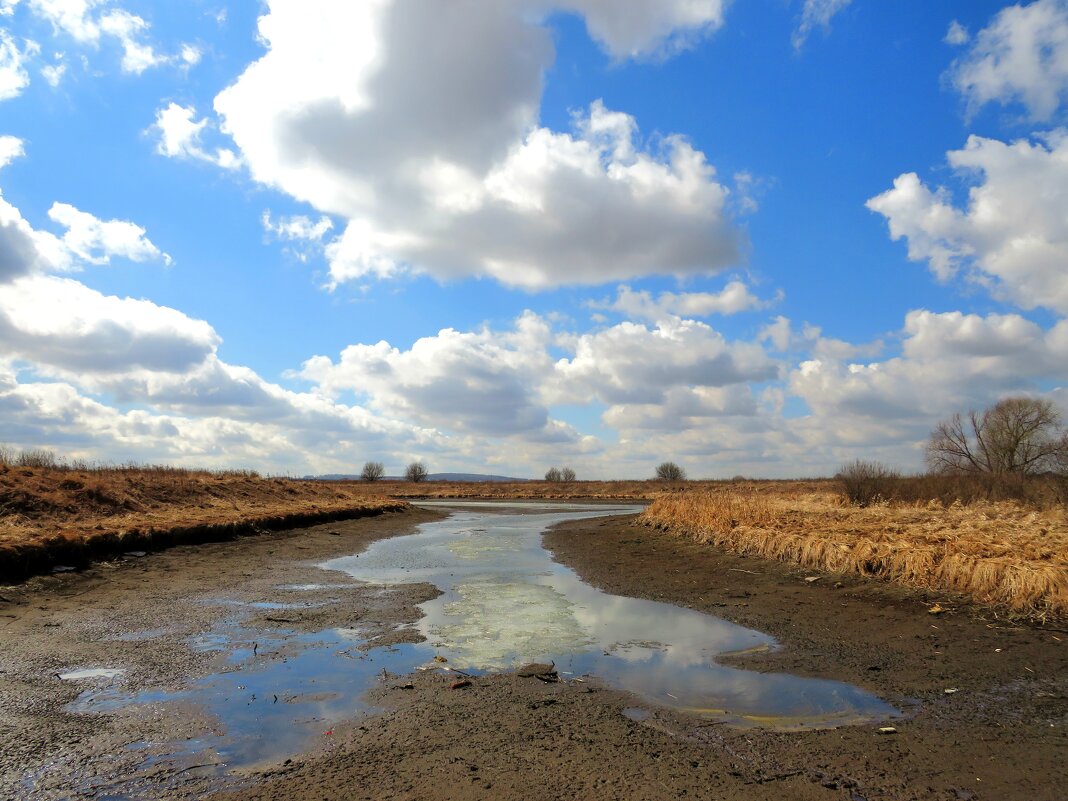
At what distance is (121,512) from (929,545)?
22624mm

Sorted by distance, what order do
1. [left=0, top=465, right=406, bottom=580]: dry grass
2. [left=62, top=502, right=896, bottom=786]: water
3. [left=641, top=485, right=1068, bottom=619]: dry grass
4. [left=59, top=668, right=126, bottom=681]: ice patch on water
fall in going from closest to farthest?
[left=62, top=502, right=896, bottom=786]: water, [left=59, top=668, right=126, bottom=681]: ice patch on water, [left=641, top=485, right=1068, bottom=619]: dry grass, [left=0, top=465, right=406, bottom=580]: dry grass

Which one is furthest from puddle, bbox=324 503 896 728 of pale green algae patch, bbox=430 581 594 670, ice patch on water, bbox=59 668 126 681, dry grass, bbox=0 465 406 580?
dry grass, bbox=0 465 406 580

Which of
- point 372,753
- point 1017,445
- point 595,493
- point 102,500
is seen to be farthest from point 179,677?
point 595,493

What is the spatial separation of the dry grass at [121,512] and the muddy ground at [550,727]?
3.09m

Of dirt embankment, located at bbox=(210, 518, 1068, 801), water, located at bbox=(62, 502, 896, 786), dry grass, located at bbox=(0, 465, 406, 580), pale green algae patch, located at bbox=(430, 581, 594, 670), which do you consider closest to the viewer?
dirt embankment, located at bbox=(210, 518, 1068, 801)

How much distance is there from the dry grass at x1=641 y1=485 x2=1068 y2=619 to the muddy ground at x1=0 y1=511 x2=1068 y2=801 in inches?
23.9

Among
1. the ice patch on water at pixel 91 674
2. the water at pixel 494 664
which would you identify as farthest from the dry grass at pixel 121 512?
the ice patch on water at pixel 91 674

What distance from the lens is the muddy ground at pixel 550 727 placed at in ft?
14.4

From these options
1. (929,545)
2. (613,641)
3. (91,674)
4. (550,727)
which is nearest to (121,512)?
(91,674)

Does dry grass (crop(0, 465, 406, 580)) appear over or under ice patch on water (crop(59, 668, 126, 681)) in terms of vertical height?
over

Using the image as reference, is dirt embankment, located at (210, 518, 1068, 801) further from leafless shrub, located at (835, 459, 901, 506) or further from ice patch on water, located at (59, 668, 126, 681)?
leafless shrub, located at (835, 459, 901, 506)

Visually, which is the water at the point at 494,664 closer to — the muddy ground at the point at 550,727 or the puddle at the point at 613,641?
the puddle at the point at 613,641

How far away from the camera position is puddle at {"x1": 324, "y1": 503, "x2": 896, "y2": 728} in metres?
6.25

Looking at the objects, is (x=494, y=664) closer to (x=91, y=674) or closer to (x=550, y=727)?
(x=550, y=727)
